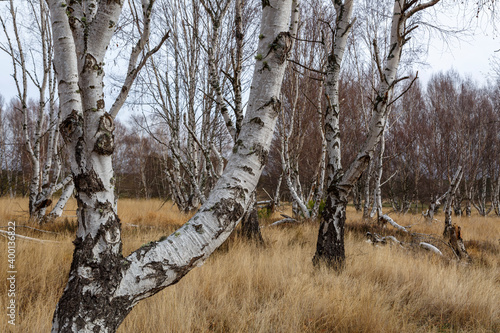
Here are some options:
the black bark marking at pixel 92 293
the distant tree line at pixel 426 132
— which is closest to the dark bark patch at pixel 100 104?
the black bark marking at pixel 92 293

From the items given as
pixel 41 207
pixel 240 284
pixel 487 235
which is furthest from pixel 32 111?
pixel 487 235

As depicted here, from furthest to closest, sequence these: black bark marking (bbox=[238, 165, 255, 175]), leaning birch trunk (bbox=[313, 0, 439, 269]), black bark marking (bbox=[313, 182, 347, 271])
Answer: black bark marking (bbox=[313, 182, 347, 271]) < leaning birch trunk (bbox=[313, 0, 439, 269]) < black bark marking (bbox=[238, 165, 255, 175])

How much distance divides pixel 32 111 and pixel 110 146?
2618cm

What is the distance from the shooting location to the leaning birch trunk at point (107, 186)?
3.53 ft

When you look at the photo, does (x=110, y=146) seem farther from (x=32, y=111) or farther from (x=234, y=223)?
(x=32, y=111)

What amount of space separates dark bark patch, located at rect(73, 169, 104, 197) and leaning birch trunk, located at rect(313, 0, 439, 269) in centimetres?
259

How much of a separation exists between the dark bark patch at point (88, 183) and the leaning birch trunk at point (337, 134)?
8.49ft

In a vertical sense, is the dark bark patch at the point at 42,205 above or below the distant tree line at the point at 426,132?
below

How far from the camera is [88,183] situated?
117 cm

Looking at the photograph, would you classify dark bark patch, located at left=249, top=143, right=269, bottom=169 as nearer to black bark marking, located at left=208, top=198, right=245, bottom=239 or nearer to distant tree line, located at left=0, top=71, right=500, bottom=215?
black bark marking, located at left=208, top=198, right=245, bottom=239

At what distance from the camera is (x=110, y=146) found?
3.97ft

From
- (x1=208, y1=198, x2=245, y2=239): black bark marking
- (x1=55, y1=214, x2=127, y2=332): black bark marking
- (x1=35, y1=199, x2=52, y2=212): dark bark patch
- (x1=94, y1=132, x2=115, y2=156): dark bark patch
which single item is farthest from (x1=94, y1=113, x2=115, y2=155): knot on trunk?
(x1=35, y1=199, x2=52, y2=212): dark bark patch

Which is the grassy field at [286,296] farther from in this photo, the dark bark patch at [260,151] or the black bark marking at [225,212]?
the dark bark patch at [260,151]

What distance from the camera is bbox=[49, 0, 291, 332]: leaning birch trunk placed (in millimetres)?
1077
